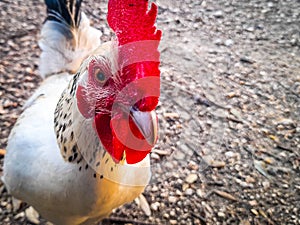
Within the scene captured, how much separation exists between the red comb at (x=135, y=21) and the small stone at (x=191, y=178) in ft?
4.57

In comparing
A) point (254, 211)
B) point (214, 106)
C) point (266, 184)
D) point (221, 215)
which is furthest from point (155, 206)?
point (214, 106)

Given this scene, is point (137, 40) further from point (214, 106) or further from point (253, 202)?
point (214, 106)

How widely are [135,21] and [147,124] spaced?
42 centimetres

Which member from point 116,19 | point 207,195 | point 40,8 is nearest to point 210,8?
point 40,8

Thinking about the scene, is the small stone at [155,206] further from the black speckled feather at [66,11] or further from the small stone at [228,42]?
the small stone at [228,42]

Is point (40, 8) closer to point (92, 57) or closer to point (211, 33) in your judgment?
point (211, 33)

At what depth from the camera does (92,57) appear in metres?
1.34

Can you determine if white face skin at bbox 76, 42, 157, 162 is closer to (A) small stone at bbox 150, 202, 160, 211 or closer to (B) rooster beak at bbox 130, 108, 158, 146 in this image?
Answer: (B) rooster beak at bbox 130, 108, 158, 146

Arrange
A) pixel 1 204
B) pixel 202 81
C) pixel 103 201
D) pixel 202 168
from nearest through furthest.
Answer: pixel 103 201, pixel 1 204, pixel 202 168, pixel 202 81

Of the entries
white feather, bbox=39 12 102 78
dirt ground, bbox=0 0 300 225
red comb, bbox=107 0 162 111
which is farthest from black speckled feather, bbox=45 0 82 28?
red comb, bbox=107 0 162 111

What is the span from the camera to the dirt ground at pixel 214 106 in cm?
233

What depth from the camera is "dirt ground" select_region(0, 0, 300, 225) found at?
233cm

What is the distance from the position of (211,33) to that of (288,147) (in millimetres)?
1519

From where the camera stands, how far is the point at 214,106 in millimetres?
2924
